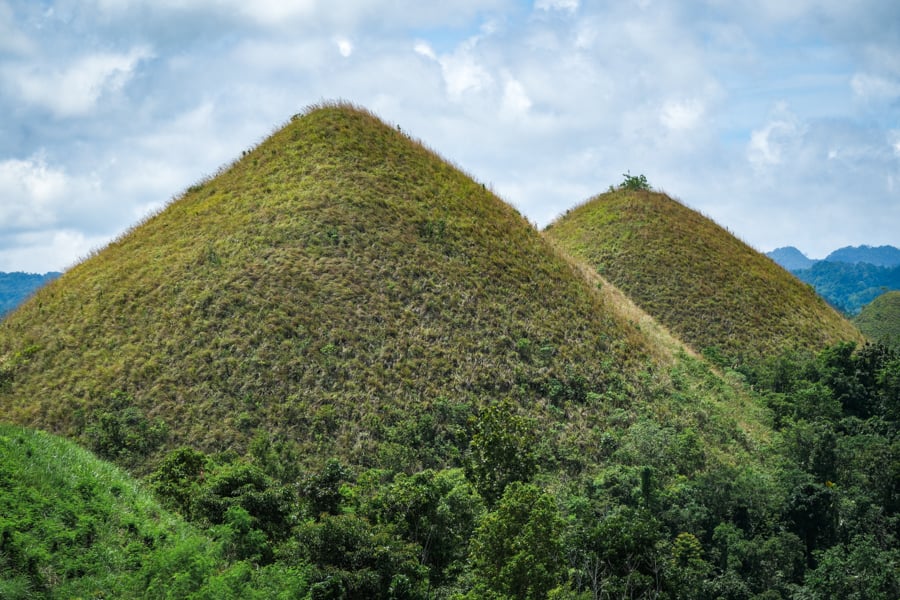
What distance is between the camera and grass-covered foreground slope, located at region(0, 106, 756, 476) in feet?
92.7

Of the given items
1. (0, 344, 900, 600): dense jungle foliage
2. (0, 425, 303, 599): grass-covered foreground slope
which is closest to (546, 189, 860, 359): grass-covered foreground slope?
(0, 344, 900, 600): dense jungle foliage

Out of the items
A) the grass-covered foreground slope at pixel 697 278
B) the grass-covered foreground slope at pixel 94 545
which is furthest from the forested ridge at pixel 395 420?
the grass-covered foreground slope at pixel 697 278

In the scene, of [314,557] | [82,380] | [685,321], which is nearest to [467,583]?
[314,557]

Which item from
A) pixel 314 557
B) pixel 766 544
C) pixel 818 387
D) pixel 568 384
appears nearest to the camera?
pixel 314 557

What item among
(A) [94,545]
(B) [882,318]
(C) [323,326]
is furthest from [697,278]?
(A) [94,545]

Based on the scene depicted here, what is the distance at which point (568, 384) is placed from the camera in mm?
33406

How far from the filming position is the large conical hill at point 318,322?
2833 cm

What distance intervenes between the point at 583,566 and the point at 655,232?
143 feet

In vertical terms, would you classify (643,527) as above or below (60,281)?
below

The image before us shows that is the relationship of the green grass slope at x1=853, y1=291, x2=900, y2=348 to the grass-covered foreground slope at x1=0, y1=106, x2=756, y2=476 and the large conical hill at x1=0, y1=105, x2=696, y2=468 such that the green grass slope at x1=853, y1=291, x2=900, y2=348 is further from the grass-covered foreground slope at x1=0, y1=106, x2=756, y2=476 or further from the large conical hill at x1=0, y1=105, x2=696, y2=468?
the large conical hill at x1=0, y1=105, x2=696, y2=468

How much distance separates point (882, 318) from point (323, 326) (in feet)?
254

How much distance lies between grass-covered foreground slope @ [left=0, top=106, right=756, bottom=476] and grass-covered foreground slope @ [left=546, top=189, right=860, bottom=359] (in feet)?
36.6

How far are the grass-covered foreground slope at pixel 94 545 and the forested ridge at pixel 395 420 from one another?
0.07 metres

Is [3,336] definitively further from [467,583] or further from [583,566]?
[583,566]
